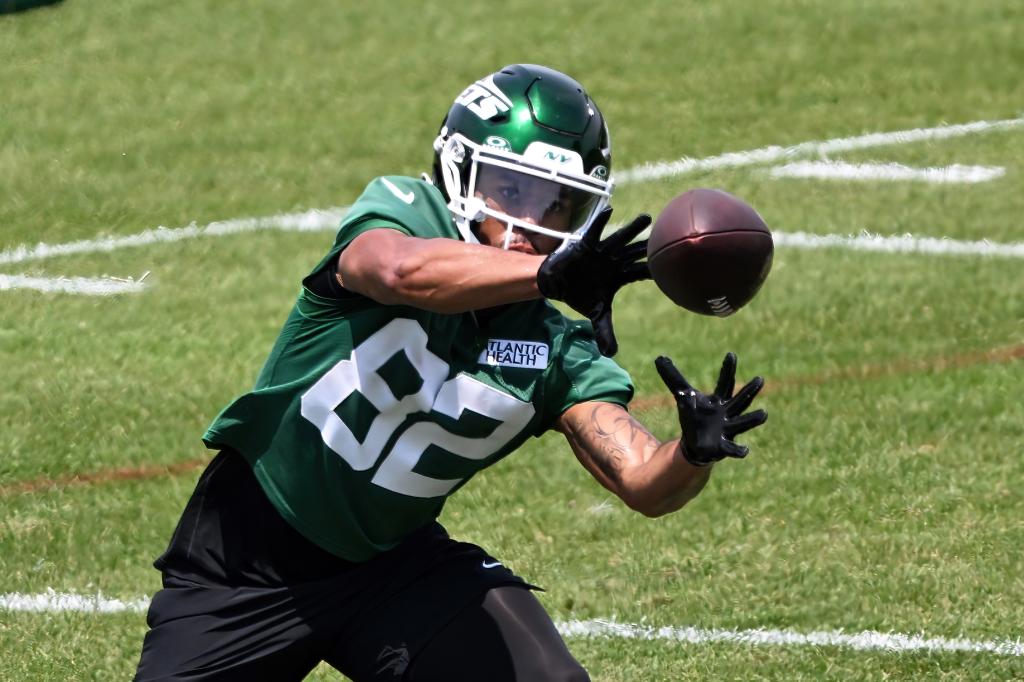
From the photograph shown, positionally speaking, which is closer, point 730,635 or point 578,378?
point 578,378

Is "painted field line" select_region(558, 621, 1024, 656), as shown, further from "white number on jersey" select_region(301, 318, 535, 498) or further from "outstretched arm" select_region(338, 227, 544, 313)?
"outstretched arm" select_region(338, 227, 544, 313)

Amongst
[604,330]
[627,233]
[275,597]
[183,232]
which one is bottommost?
[183,232]

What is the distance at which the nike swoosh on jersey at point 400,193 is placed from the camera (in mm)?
4055

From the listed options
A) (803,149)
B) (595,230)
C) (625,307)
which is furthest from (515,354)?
(803,149)

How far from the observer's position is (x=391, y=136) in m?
11.3

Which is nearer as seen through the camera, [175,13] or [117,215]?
[117,215]

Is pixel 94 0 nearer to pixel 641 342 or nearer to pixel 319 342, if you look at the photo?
pixel 641 342

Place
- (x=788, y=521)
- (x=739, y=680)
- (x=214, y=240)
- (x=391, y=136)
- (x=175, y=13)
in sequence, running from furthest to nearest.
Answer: (x=175, y=13) < (x=391, y=136) < (x=214, y=240) < (x=788, y=521) < (x=739, y=680)

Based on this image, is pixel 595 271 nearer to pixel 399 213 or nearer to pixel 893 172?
pixel 399 213

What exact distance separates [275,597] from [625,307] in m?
4.98

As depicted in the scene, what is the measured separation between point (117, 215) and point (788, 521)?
208 inches

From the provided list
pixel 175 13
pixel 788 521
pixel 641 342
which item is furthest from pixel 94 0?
pixel 788 521

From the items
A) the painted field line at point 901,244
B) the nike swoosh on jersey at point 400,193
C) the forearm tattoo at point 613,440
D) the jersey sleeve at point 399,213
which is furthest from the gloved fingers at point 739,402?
the painted field line at point 901,244

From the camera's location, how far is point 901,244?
949cm
